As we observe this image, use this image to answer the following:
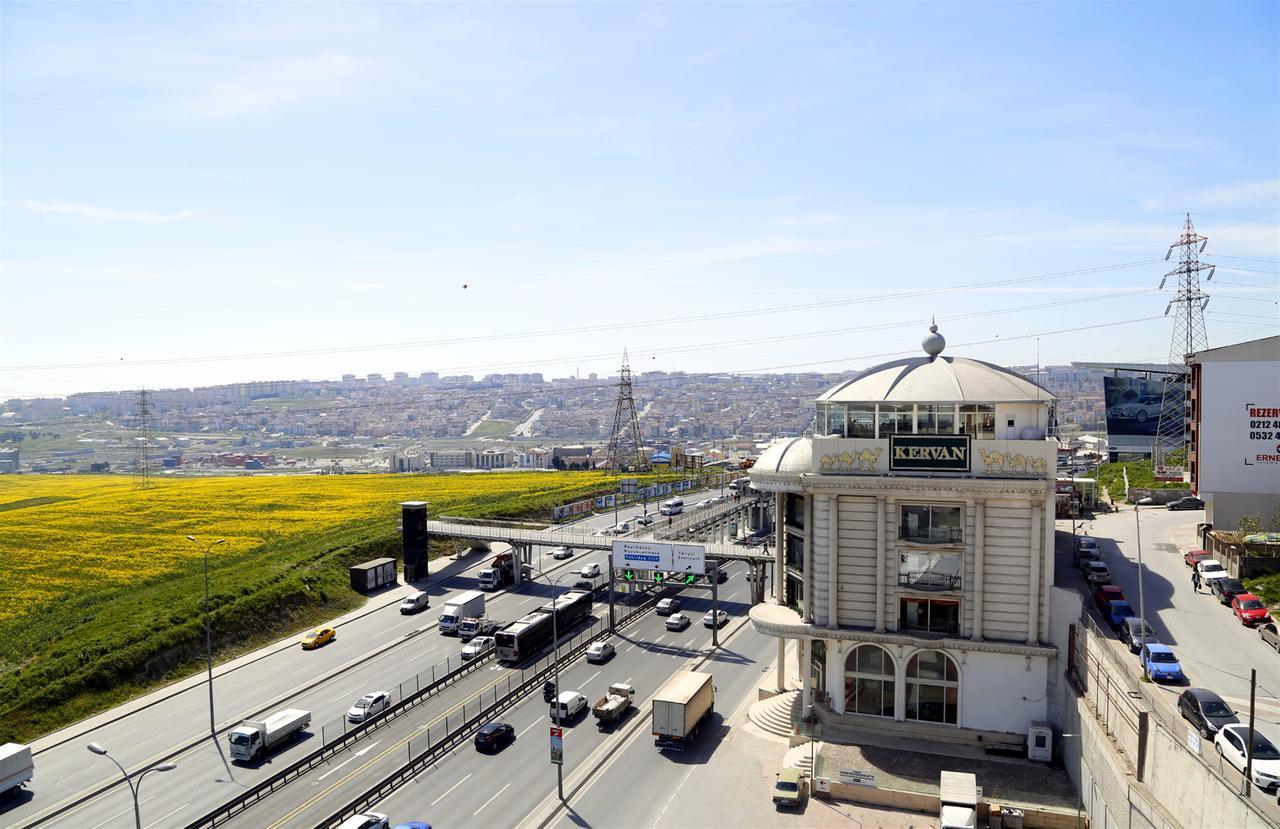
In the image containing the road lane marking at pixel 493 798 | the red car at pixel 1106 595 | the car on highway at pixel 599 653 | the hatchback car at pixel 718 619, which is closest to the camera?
the road lane marking at pixel 493 798

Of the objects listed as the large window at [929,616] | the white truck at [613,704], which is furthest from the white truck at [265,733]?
the large window at [929,616]

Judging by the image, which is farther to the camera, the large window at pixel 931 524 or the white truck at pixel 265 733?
the white truck at pixel 265 733

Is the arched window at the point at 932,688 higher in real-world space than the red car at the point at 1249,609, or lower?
lower

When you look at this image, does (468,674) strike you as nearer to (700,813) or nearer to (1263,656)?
(700,813)

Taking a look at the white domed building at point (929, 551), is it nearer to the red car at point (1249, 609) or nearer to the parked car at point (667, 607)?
the red car at point (1249, 609)

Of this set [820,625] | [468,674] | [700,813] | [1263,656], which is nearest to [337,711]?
[468,674]

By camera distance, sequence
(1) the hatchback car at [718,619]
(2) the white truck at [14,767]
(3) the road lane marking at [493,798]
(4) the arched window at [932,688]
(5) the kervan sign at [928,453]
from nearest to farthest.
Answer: (3) the road lane marking at [493,798], (2) the white truck at [14,767], (5) the kervan sign at [928,453], (4) the arched window at [932,688], (1) the hatchback car at [718,619]
